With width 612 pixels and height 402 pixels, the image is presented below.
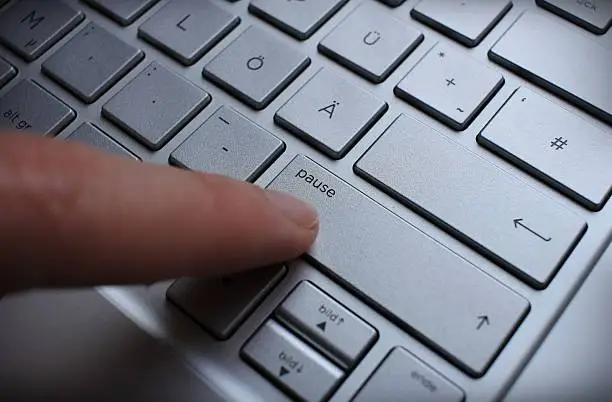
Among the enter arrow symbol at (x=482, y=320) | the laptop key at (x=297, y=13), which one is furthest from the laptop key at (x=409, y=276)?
the laptop key at (x=297, y=13)

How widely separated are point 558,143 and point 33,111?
29 centimetres

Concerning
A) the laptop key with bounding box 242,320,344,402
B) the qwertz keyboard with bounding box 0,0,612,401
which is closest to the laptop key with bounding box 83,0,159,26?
the qwertz keyboard with bounding box 0,0,612,401

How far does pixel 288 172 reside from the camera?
0.38 m

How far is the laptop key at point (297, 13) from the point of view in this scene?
0.43 meters

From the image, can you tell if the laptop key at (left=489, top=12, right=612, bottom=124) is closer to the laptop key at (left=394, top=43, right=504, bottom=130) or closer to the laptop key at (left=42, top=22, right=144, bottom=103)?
the laptop key at (left=394, top=43, right=504, bottom=130)

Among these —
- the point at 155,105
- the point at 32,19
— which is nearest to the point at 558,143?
the point at 155,105

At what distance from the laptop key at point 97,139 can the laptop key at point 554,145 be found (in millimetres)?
190

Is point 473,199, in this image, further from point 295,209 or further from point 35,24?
point 35,24

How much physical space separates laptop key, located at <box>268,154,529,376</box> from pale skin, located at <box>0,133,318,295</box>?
24mm

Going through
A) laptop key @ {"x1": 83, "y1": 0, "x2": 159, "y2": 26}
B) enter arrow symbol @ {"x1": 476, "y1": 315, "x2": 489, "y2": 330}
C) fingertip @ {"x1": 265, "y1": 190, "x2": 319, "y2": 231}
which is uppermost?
laptop key @ {"x1": 83, "y1": 0, "x2": 159, "y2": 26}

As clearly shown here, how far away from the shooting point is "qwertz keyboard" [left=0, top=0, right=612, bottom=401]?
329 mm

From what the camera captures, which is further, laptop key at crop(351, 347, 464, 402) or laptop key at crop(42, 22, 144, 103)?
laptop key at crop(42, 22, 144, 103)

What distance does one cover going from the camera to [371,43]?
0.42 m

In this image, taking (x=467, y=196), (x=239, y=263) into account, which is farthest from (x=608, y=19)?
(x=239, y=263)
